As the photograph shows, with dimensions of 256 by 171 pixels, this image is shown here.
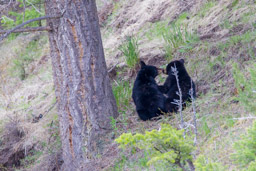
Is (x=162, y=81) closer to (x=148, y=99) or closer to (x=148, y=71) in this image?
(x=148, y=71)

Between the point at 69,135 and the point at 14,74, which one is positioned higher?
the point at 14,74

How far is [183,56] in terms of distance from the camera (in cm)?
755

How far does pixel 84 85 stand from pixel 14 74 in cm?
851

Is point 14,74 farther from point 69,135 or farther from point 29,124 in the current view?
point 69,135

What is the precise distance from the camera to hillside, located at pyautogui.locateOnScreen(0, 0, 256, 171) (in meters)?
4.72

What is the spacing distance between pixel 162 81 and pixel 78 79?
7.97ft

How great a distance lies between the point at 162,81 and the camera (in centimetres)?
741

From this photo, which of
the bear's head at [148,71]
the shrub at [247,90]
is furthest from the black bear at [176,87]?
the shrub at [247,90]

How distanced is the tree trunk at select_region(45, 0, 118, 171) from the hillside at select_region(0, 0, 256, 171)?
1.05ft

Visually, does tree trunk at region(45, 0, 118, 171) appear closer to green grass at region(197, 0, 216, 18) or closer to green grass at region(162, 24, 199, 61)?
green grass at region(162, 24, 199, 61)

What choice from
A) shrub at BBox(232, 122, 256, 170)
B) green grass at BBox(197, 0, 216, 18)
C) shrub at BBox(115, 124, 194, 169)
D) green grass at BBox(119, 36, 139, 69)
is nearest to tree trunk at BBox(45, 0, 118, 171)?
green grass at BBox(119, 36, 139, 69)

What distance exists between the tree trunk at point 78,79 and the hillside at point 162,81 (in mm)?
320

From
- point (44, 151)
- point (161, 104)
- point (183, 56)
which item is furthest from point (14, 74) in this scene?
point (161, 104)

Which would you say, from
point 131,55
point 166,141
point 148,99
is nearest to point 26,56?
point 131,55
